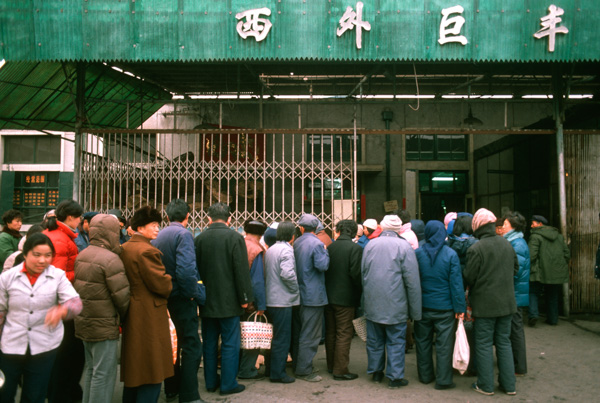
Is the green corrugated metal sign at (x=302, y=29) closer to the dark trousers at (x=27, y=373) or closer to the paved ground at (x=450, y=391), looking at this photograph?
the paved ground at (x=450, y=391)

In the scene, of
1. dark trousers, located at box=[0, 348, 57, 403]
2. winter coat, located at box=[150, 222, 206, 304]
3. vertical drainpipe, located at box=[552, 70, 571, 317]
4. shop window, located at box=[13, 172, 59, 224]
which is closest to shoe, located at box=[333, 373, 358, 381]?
winter coat, located at box=[150, 222, 206, 304]

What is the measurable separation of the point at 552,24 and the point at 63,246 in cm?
764

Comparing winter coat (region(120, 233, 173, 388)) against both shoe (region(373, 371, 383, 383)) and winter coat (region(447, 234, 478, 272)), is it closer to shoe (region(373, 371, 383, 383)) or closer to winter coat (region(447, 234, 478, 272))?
shoe (region(373, 371, 383, 383))

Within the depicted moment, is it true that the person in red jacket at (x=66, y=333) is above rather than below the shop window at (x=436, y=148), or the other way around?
below

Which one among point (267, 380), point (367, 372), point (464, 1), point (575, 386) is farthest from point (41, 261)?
point (464, 1)

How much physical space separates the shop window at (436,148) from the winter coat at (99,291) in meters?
11.2

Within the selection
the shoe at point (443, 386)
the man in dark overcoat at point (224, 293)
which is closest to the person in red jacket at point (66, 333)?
the man in dark overcoat at point (224, 293)

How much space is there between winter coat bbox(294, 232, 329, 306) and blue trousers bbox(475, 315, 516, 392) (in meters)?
1.78

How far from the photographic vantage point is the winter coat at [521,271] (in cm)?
617

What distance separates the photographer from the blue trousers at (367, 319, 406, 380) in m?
5.09

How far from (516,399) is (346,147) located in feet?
30.4

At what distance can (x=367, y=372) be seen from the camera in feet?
17.6

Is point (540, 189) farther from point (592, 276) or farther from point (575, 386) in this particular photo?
point (575, 386)

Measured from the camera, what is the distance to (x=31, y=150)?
48.9 feet
